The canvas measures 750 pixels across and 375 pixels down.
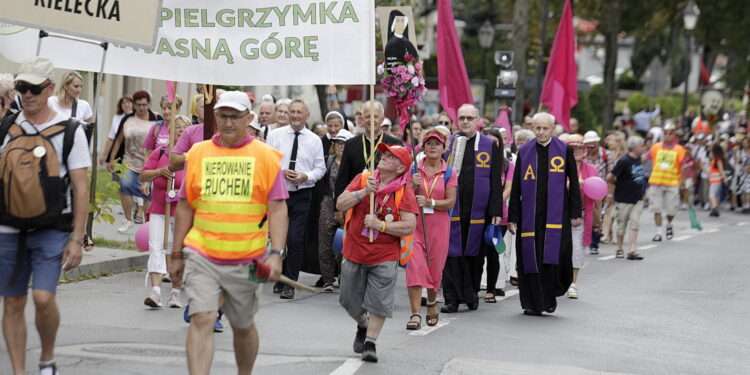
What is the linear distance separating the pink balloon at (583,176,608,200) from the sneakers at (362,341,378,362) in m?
6.77

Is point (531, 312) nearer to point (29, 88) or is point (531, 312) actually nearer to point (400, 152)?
point (400, 152)

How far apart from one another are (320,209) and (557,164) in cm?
254

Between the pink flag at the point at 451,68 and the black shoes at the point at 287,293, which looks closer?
the black shoes at the point at 287,293

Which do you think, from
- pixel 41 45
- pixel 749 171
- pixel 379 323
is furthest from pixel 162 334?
pixel 749 171

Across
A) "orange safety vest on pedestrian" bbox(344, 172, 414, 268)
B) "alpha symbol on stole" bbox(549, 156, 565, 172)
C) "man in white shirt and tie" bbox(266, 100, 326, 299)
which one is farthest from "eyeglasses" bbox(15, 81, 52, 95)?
"alpha symbol on stole" bbox(549, 156, 565, 172)

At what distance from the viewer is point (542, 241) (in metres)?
12.0

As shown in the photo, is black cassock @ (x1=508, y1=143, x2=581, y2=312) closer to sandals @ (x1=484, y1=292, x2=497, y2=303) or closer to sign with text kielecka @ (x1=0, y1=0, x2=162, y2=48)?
sandals @ (x1=484, y1=292, x2=497, y2=303)

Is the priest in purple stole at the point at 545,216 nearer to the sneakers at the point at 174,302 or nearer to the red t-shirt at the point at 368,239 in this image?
the red t-shirt at the point at 368,239

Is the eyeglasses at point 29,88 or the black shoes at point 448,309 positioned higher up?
the eyeglasses at point 29,88

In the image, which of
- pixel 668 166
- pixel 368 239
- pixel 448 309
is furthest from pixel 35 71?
pixel 668 166

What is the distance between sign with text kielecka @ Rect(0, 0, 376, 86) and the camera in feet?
31.4

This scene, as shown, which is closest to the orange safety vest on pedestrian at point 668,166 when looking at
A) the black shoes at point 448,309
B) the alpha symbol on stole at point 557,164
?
the alpha symbol on stole at point 557,164

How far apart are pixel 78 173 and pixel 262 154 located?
43.5 inches

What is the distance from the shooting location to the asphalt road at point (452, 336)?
8.62m
